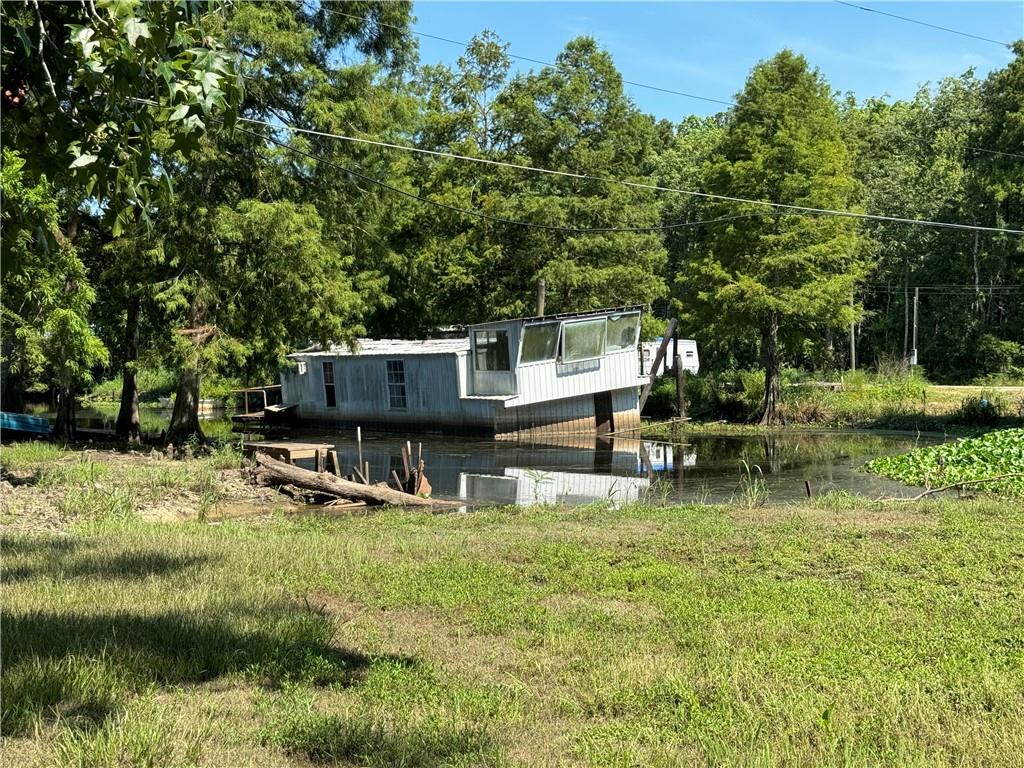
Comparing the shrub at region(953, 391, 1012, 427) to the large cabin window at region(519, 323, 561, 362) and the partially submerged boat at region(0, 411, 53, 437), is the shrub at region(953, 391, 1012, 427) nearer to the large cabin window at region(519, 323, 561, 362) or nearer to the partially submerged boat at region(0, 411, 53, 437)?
the large cabin window at region(519, 323, 561, 362)

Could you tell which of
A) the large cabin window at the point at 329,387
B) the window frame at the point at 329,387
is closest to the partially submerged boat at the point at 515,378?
the window frame at the point at 329,387

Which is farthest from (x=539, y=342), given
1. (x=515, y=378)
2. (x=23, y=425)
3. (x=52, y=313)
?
(x=52, y=313)

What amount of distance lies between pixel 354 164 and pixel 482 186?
53.0 ft

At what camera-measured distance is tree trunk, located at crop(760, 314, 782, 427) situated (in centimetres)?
3384

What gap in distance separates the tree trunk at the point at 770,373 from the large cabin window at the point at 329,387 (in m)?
17.2

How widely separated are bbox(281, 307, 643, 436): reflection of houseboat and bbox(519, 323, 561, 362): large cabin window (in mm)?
34

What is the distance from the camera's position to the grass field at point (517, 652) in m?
4.54

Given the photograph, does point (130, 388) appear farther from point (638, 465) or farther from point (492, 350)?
point (638, 465)

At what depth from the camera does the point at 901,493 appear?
1736cm

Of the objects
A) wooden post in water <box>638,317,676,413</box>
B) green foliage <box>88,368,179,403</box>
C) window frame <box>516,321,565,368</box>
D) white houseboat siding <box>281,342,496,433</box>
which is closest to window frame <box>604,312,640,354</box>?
wooden post in water <box>638,317,676,413</box>

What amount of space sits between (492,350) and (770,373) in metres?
10.3

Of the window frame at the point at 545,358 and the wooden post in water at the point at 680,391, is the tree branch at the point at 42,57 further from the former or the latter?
the wooden post in water at the point at 680,391

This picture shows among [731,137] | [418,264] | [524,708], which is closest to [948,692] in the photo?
[524,708]

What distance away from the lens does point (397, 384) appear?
117 feet
